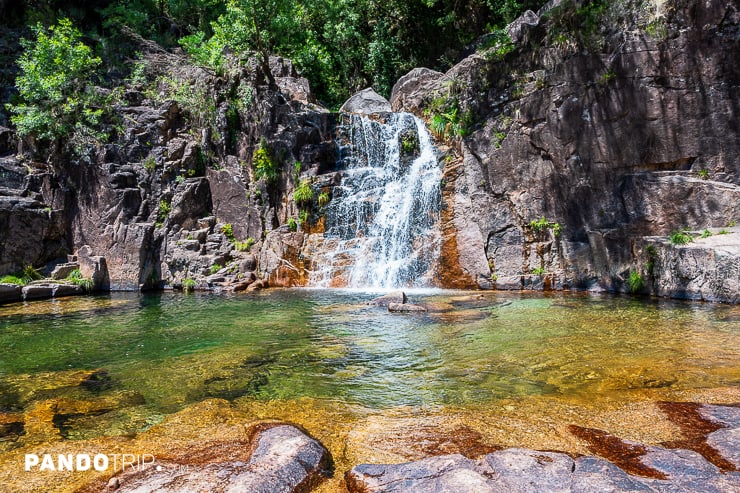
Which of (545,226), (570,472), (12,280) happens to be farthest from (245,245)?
(570,472)

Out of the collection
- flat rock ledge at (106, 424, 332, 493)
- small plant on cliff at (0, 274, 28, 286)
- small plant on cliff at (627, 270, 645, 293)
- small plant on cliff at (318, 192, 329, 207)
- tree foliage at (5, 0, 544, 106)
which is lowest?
flat rock ledge at (106, 424, 332, 493)

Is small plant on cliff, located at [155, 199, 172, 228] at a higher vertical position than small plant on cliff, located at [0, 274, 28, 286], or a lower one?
higher

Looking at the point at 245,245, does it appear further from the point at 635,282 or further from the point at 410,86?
the point at 635,282

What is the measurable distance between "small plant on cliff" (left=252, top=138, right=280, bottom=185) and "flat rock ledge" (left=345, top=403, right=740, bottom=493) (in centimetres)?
1606

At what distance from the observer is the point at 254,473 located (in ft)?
10.5

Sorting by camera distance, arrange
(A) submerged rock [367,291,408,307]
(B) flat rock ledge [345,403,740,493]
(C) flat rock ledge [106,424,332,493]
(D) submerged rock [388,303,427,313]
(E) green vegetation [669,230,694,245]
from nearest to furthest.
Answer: (B) flat rock ledge [345,403,740,493]
(C) flat rock ledge [106,424,332,493]
(D) submerged rock [388,303,427,313]
(A) submerged rock [367,291,408,307]
(E) green vegetation [669,230,694,245]

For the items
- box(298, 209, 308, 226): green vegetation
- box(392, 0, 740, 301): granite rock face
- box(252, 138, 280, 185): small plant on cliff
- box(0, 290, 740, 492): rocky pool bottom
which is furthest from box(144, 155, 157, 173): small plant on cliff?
box(392, 0, 740, 301): granite rock face

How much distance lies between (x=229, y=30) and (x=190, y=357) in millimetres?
18228

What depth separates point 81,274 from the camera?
57.3 ft

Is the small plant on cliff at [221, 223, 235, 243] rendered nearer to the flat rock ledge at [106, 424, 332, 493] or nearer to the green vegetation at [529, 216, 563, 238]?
the green vegetation at [529, 216, 563, 238]

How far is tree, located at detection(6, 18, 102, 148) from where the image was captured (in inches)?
725

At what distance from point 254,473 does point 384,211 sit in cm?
1371

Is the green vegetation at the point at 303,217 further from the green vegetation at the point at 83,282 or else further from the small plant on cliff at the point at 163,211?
the green vegetation at the point at 83,282

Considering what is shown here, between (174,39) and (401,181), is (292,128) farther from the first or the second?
(174,39)
